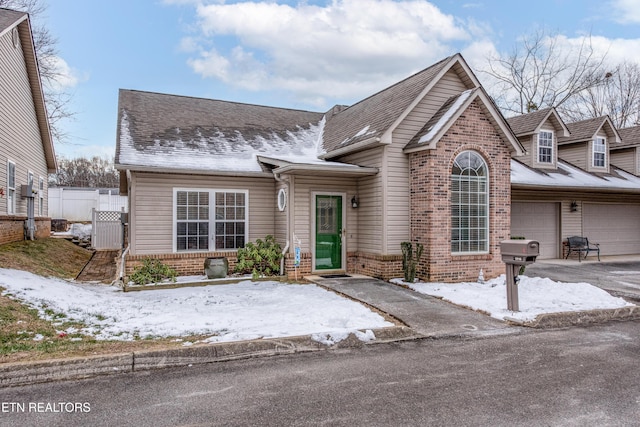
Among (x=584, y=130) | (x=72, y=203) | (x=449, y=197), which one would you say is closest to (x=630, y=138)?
(x=584, y=130)

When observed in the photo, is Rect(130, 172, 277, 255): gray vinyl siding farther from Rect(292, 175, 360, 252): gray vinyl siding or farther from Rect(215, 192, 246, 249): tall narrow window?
Rect(292, 175, 360, 252): gray vinyl siding

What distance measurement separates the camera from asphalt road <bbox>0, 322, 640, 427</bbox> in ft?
11.6

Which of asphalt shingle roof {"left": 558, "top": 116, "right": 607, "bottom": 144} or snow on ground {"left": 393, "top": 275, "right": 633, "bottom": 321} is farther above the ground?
asphalt shingle roof {"left": 558, "top": 116, "right": 607, "bottom": 144}

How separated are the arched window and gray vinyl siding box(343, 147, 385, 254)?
1.73 m

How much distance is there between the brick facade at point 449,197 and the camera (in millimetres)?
9695

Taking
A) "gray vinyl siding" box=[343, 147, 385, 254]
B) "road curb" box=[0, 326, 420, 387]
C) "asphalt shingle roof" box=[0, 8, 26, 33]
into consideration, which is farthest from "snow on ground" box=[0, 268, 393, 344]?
"asphalt shingle roof" box=[0, 8, 26, 33]

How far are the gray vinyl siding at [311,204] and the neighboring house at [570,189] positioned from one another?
234 inches

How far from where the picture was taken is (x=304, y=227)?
10.5 m

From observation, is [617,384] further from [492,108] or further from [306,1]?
[306,1]

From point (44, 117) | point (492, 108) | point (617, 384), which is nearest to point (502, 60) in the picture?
point (492, 108)

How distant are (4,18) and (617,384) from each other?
16468mm

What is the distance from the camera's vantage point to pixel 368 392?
13.4 ft

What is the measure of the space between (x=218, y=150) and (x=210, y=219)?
2.11 meters

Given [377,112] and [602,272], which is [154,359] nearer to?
[377,112]
